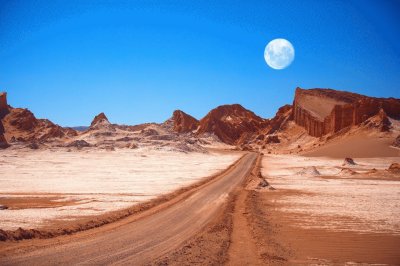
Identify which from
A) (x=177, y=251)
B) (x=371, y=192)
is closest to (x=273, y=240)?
(x=177, y=251)

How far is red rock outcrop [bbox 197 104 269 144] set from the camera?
6457 inches

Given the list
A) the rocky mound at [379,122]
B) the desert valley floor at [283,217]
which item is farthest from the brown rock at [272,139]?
the desert valley floor at [283,217]

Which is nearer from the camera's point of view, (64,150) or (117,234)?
(117,234)

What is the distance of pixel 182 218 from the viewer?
16125mm

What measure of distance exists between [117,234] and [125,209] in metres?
5.53

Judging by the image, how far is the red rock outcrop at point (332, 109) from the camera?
3681 inches

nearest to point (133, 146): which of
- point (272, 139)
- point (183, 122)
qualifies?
point (272, 139)

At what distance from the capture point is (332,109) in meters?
104

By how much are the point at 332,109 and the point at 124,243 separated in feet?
334

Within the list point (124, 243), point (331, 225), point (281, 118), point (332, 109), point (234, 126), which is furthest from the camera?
point (234, 126)

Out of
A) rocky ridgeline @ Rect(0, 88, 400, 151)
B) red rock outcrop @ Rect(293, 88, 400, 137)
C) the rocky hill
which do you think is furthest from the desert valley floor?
the rocky hill

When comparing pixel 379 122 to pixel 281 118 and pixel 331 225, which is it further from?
pixel 331 225

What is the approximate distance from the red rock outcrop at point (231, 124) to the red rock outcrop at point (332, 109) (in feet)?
105

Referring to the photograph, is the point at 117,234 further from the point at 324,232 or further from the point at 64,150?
the point at 64,150
